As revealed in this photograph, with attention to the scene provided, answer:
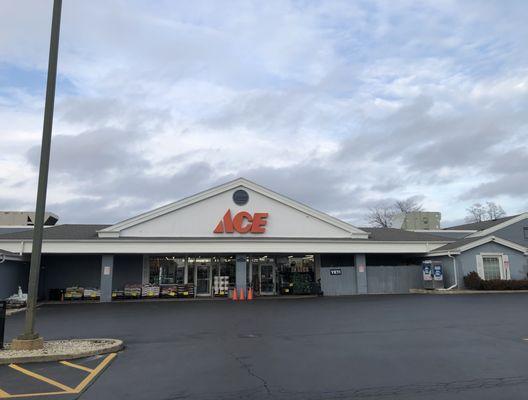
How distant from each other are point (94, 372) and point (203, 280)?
2326 centimetres

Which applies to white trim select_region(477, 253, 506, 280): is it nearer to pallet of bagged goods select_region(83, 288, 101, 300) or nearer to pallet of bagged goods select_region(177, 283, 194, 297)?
pallet of bagged goods select_region(177, 283, 194, 297)

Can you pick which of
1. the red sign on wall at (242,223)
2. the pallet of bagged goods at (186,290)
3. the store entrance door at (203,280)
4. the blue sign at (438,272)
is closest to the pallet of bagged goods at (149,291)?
the pallet of bagged goods at (186,290)

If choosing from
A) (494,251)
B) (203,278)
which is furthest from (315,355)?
(494,251)

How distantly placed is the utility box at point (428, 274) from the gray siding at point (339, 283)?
456 cm

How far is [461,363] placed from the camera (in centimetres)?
882

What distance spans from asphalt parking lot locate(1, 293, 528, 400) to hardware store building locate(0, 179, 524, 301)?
10905 mm

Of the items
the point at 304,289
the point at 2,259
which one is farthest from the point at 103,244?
the point at 304,289

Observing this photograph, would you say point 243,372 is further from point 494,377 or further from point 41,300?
point 41,300

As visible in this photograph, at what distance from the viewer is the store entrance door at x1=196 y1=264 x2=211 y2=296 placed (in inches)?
1241

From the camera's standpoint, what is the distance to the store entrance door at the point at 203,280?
31.5m

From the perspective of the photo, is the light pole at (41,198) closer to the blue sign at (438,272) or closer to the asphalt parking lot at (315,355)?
the asphalt parking lot at (315,355)

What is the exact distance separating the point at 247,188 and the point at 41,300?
14894 millimetres

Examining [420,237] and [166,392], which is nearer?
[166,392]

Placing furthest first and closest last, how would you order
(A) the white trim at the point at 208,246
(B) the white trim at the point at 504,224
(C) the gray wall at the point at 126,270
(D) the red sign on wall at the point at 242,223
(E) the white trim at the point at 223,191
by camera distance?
1. (B) the white trim at the point at 504,224
2. (C) the gray wall at the point at 126,270
3. (D) the red sign on wall at the point at 242,223
4. (E) the white trim at the point at 223,191
5. (A) the white trim at the point at 208,246
